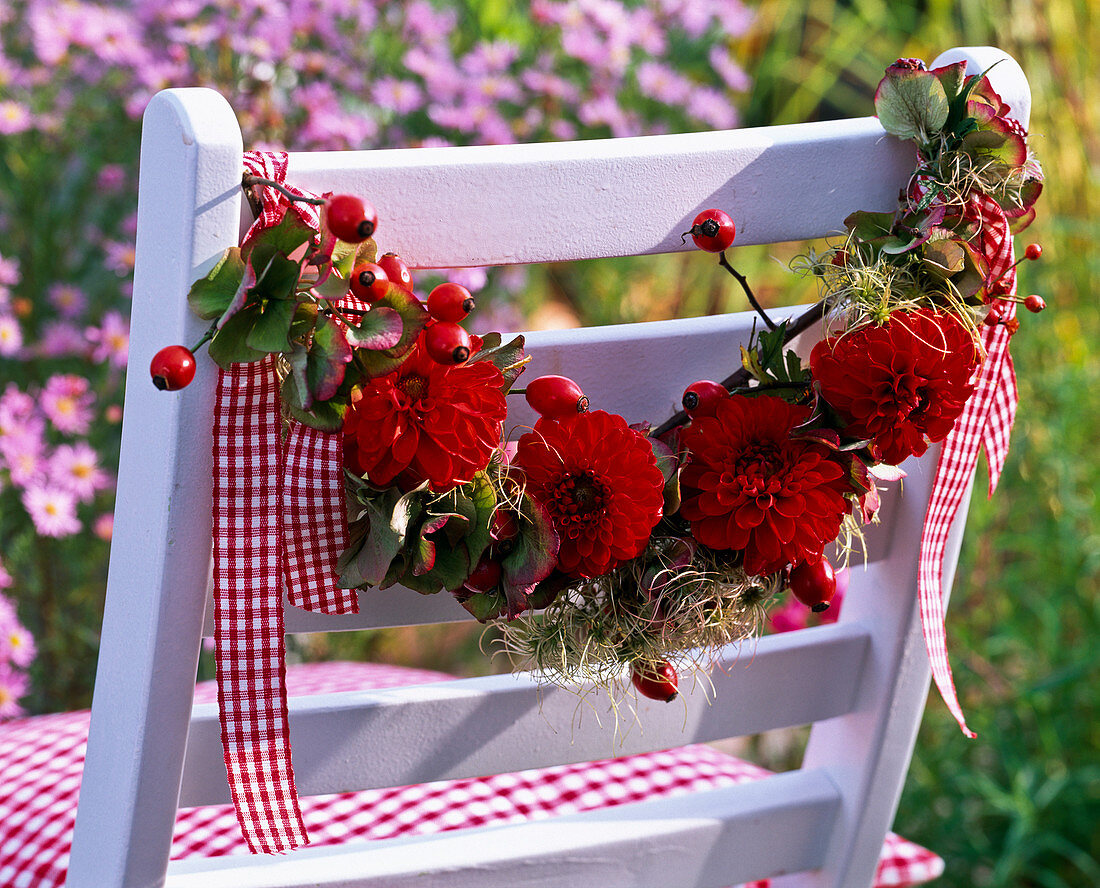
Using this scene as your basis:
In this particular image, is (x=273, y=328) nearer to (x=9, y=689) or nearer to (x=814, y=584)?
(x=814, y=584)

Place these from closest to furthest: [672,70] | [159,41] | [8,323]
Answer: [8,323], [159,41], [672,70]

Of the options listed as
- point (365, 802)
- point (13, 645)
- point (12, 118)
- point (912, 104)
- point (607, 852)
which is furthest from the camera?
point (12, 118)

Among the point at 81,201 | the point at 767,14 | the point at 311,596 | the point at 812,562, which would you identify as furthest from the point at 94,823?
the point at 767,14

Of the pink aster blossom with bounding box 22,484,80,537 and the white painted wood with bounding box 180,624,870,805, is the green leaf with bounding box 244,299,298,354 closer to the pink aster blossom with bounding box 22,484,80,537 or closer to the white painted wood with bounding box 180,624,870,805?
the white painted wood with bounding box 180,624,870,805

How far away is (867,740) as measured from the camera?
2.07 ft

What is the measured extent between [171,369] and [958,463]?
41 centimetres

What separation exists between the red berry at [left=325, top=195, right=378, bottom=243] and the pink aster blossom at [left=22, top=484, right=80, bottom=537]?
85 cm

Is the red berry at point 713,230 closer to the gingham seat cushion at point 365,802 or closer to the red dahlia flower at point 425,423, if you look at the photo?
the red dahlia flower at point 425,423

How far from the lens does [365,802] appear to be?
2.32 ft

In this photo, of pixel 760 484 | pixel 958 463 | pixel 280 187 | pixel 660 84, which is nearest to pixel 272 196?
pixel 280 187

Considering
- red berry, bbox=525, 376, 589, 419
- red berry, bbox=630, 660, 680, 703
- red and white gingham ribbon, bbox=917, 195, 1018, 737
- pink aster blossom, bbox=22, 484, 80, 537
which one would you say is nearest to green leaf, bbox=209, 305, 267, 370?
red berry, bbox=525, 376, 589, 419

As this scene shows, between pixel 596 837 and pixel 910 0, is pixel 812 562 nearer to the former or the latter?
pixel 596 837

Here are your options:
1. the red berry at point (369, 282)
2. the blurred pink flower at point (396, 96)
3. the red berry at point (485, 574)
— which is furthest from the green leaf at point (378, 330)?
the blurred pink flower at point (396, 96)

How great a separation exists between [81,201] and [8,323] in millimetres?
270
